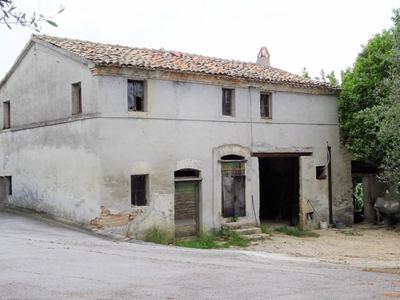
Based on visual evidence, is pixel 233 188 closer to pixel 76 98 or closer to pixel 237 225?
pixel 237 225

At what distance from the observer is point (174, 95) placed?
1496 cm

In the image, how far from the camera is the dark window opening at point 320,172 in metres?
18.6

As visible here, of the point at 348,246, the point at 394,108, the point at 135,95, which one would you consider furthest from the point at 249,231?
the point at 394,108

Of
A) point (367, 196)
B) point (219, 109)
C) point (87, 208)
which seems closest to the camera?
point (87, 208)

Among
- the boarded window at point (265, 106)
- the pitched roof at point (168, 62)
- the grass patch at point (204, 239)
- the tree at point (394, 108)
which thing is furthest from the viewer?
the boarded window at point (265, 106)

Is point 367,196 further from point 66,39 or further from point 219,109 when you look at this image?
point 66,39

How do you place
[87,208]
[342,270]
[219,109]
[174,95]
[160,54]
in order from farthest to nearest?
[160,54] < [219,109] < [174,95] < [87,208] < [342,270]

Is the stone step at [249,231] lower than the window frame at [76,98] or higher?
lower

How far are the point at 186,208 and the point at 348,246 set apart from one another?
5.30 meters

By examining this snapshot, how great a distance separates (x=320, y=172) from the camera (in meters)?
18.8

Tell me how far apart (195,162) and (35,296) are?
9217 millimetres

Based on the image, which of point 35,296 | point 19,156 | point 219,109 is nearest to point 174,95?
point 219,109

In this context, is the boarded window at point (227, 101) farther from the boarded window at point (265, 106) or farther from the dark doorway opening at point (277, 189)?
the dark doorway opening at point (277, 189)

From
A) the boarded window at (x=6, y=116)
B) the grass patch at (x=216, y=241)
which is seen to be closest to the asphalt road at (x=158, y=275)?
the grass patch at (x=216, y=241)
